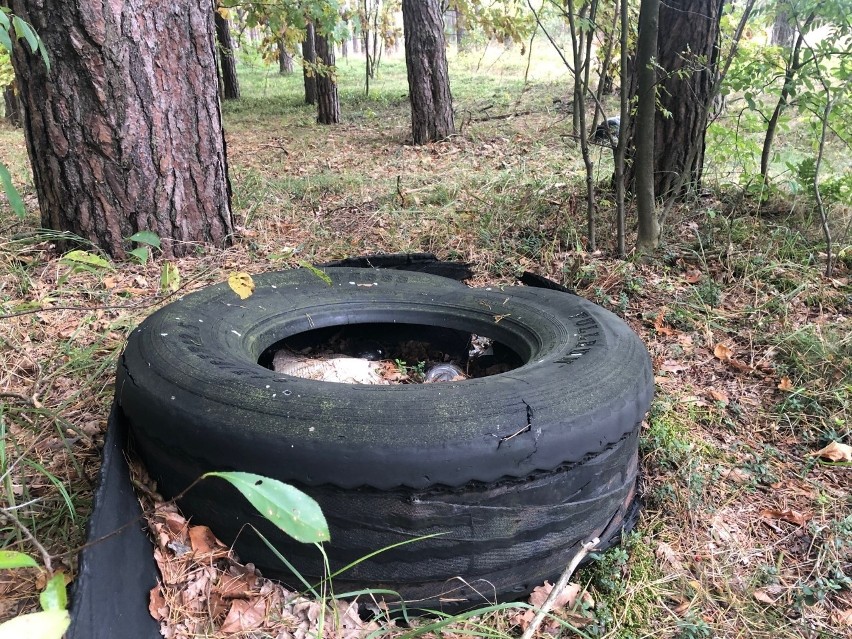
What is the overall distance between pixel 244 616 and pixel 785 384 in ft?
8.31

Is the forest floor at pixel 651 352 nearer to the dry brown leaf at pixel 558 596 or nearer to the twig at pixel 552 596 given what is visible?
the dry brown leaf at pixel 558 596

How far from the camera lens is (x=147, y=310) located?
309 cm

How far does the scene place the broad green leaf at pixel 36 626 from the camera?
0.75m

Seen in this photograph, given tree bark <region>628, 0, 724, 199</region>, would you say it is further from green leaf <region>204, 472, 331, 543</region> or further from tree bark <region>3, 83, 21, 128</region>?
tree bark <region>3, 83, 21, 128</region>

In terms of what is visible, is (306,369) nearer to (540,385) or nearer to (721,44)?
(540,385)

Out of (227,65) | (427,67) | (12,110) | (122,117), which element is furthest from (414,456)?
(227,65)

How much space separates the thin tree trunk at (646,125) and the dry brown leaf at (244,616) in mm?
3091

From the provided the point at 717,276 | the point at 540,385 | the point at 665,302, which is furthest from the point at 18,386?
the point at 717,276

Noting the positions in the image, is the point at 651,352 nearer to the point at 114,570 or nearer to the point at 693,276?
the point at 693,276

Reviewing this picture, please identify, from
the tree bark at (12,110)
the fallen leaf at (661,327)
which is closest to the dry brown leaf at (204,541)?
the fallen leaf at (661,327)

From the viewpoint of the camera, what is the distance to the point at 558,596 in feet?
6.15

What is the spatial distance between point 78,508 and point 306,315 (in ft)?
3.50

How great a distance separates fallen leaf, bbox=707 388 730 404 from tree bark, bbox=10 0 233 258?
2943mm

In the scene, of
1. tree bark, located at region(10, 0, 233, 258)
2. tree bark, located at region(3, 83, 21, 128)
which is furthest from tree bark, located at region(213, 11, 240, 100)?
tree bark, located at region(10, 0, 233, 258)
